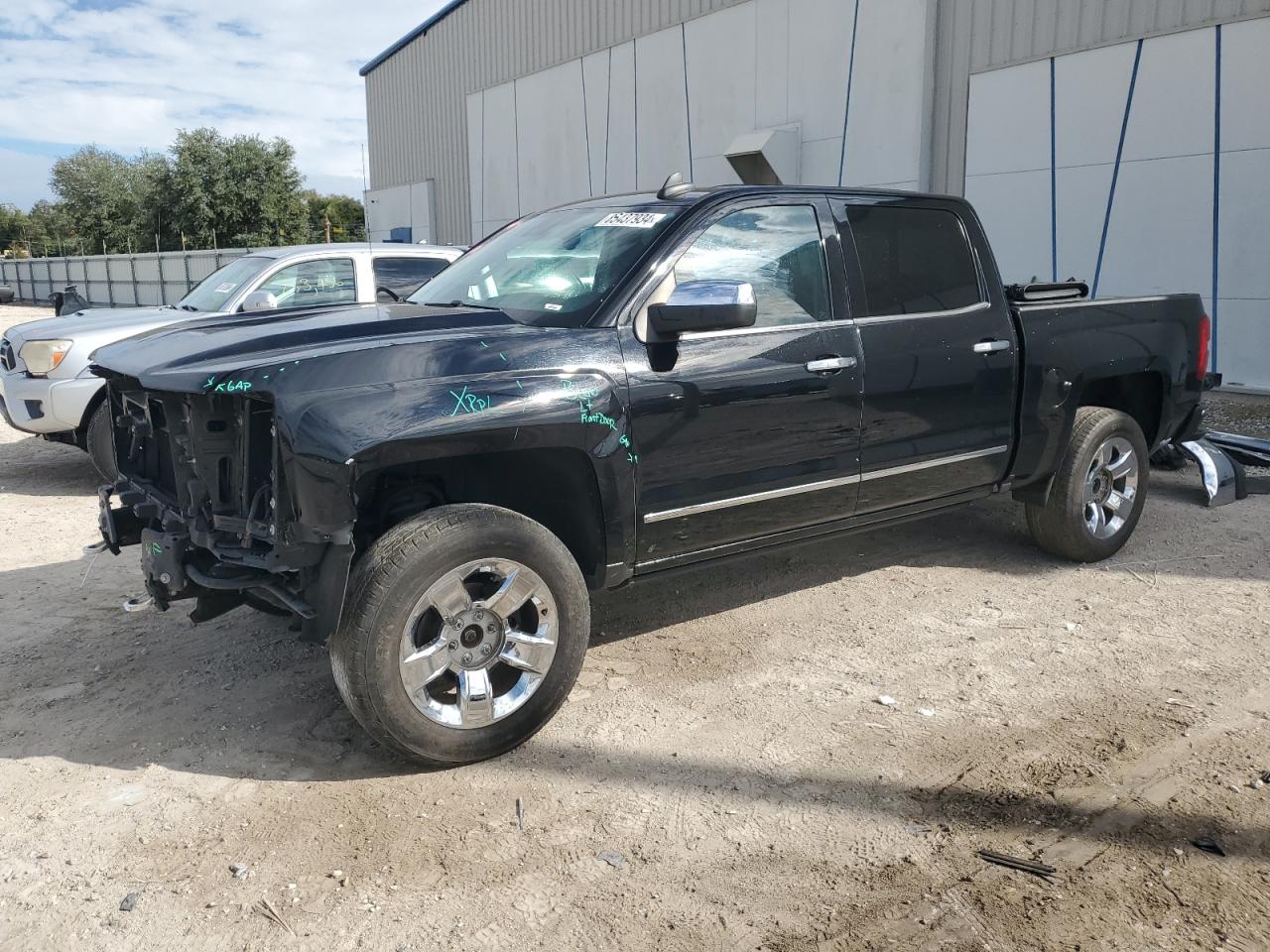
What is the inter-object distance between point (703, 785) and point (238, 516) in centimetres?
178

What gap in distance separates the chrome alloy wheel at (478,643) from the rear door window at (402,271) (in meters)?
5.27

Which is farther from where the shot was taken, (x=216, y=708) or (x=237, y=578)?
(x=216, y=708)

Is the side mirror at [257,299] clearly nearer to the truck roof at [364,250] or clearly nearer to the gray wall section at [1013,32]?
the truck roof at [364,250]

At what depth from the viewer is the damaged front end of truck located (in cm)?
309

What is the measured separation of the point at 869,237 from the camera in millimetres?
4566

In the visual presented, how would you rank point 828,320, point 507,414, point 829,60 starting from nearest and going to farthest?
1. point 507,414
2. point 828,320
3. point 829,60

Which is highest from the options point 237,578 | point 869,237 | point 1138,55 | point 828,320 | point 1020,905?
point 1138,55

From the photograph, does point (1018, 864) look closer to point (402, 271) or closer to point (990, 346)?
point (990, 346)

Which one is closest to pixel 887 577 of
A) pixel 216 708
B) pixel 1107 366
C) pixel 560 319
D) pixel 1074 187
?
pixel 1107 366

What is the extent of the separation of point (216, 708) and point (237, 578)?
2.65ft

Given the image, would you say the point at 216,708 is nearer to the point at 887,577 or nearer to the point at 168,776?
the point at 168,776

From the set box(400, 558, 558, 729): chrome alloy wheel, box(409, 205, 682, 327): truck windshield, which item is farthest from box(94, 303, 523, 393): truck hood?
box(400, 558, 558, 729): chrome alloy wheel

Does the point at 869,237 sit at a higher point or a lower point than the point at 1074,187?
lower

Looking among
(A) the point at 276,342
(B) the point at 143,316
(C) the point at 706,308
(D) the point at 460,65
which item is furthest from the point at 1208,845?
(D) the point at 460,65
